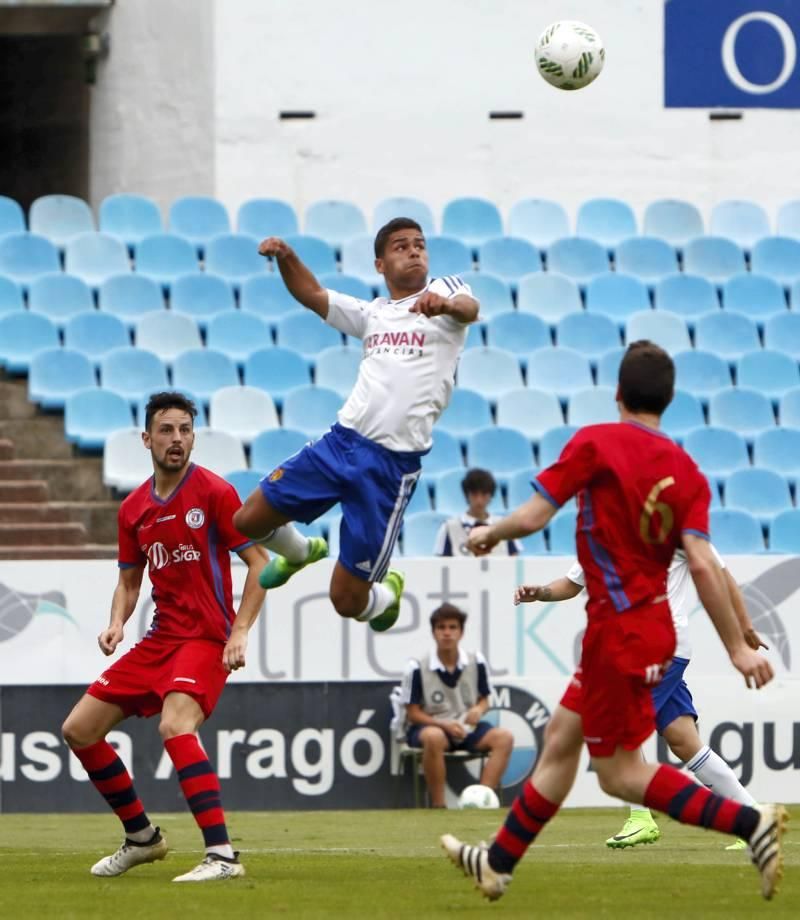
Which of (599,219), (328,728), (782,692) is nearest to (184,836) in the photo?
(328,728)

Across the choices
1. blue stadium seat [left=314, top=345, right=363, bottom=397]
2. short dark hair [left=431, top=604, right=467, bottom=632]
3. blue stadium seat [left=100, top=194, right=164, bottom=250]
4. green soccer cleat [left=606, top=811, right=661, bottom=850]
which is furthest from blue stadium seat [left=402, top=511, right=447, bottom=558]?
green soccer cleat [left=606, top=811, right=661, bottom=850]

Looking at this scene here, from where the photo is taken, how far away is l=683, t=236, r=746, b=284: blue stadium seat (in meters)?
19.2

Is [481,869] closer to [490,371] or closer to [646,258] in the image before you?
[490,371]

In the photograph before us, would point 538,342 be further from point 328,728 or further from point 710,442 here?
point 328,728

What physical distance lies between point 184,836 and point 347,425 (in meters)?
3.54

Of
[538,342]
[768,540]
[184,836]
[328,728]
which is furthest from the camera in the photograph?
[538,342]

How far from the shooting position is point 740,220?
19859 mm

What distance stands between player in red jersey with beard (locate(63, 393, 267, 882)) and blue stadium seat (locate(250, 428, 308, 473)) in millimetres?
7182

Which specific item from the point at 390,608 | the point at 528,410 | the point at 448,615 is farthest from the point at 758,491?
the point at 390,608

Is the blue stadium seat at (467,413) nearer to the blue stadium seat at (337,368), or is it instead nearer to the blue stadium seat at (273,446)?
the blue stadium seat at (337,368)

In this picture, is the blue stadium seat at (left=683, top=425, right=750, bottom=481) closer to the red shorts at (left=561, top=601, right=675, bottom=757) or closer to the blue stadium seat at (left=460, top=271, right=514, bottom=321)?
the blue stadium seat at (left=460, top=271, right=514, bottom=321)

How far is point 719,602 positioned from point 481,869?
121cm

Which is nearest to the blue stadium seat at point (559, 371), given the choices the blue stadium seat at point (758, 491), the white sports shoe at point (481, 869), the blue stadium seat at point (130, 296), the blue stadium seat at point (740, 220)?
the blue stadium seat at point (758, 491)

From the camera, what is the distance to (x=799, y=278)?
19.2 m
